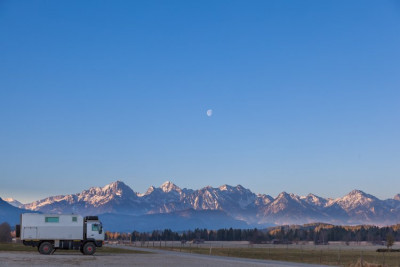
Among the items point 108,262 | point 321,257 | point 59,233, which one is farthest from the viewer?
point 321,257

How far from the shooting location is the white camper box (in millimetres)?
74375

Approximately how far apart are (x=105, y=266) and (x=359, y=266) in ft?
77.2

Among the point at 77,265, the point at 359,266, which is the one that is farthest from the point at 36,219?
the point at 359,266

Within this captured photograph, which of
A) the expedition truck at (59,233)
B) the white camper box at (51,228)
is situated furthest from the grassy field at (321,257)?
the white camper box at (51,228)

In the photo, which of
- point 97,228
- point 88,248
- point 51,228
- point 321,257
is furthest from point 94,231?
point 321,257

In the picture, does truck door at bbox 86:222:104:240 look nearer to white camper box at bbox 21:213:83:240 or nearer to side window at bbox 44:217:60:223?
white camper box at bbox 21:213:83:240

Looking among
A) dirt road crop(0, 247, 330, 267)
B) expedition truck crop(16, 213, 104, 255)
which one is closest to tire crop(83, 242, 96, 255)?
expedition truck crop(16, 213, 104, 255)

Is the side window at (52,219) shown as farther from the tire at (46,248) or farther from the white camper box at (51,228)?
the tire at (46,248)

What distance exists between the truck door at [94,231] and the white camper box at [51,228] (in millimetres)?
990

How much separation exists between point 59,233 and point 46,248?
98.7 inches

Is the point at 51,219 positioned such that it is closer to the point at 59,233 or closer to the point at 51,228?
the point at 51,228

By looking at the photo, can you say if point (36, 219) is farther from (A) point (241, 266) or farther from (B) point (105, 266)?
(A) point (241, 266)

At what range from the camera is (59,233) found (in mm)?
74625

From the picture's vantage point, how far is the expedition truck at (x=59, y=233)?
74.4m
